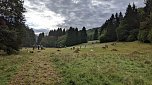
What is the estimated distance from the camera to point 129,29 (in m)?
101

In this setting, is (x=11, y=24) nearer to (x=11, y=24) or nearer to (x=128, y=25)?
(x=11, y=24)

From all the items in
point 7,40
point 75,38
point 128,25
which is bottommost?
point 75,38

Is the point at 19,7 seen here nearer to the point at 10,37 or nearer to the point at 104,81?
the point at 10,37

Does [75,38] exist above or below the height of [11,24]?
below

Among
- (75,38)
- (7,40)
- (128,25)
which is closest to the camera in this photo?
(7,40)

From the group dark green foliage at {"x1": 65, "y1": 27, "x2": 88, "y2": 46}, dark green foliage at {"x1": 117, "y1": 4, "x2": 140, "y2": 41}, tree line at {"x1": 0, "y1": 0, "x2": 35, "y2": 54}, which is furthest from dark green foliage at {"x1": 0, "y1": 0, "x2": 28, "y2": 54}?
dark green foliage at {"x1": 65, "y1": 27, "x2": 88, "y2": 46}

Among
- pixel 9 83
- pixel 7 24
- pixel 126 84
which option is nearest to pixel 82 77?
pixel 126 84

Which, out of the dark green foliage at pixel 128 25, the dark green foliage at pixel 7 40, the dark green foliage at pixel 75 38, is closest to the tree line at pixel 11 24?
the dark green foliage at pixel 7 40

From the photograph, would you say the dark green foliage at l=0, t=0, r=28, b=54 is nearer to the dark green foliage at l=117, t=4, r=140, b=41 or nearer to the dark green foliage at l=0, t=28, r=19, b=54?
the dark green foliage at l=0, t=28, r=19, b=54

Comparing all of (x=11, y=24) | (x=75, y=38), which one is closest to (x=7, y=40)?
(x=11, y=24)

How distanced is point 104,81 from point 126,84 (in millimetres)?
1400

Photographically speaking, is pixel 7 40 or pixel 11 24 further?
pixel 11 24

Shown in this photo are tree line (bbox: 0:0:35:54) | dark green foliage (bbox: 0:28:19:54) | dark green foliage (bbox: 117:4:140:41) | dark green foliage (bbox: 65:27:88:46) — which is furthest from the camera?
dark green foliage (bbox: 65:27:88:46)

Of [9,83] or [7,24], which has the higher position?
[7,24]
